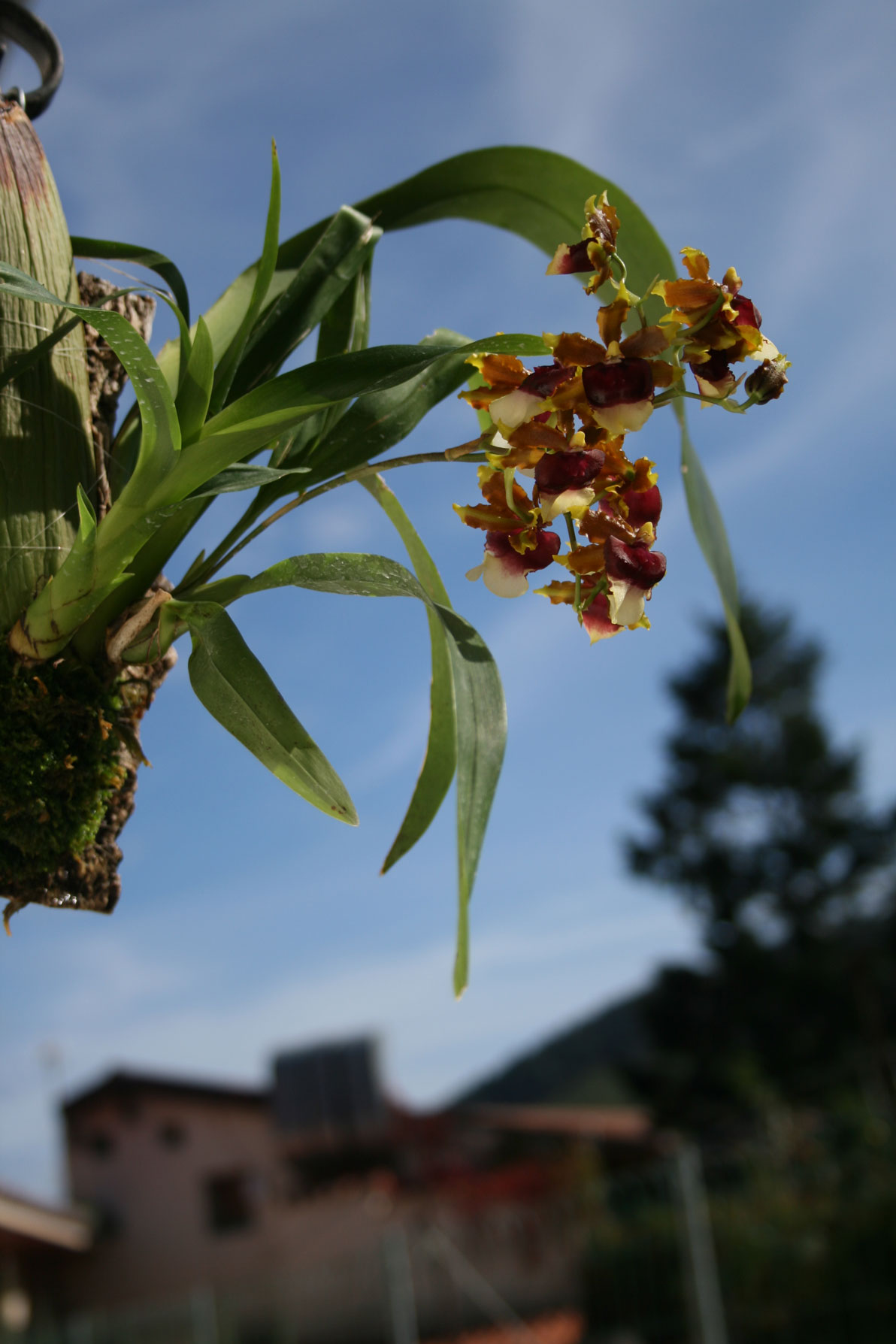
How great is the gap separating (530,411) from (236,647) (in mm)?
186

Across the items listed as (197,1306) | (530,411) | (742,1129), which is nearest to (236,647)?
(530,411)

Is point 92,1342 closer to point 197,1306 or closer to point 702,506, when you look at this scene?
point 197,1306

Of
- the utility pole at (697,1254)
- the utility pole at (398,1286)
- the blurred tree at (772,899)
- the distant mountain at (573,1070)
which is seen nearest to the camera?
the utility pole at (697,1254)

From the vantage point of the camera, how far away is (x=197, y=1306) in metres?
6.52

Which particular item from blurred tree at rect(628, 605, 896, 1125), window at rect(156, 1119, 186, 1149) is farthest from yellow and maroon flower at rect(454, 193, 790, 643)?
blurred tree at rect(628, 605, 896, 1125)

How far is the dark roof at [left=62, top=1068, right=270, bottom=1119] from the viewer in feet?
33.0

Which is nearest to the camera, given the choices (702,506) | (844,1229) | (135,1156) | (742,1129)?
(702,506)

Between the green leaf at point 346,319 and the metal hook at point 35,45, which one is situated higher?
the metal hook at point 35,45

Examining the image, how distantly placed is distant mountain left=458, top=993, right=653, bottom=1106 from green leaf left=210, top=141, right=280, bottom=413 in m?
20.7

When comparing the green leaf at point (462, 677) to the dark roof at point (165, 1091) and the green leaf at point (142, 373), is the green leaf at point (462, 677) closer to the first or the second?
the green leaf at point (142, 373)

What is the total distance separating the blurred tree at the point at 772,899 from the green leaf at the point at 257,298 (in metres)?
13.0

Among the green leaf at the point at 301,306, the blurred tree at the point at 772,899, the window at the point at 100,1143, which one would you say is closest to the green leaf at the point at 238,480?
the green leaf at the point at 301,306

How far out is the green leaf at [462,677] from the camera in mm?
529

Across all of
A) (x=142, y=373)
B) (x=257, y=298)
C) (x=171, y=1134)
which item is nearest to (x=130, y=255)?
(x=257, y=298)
